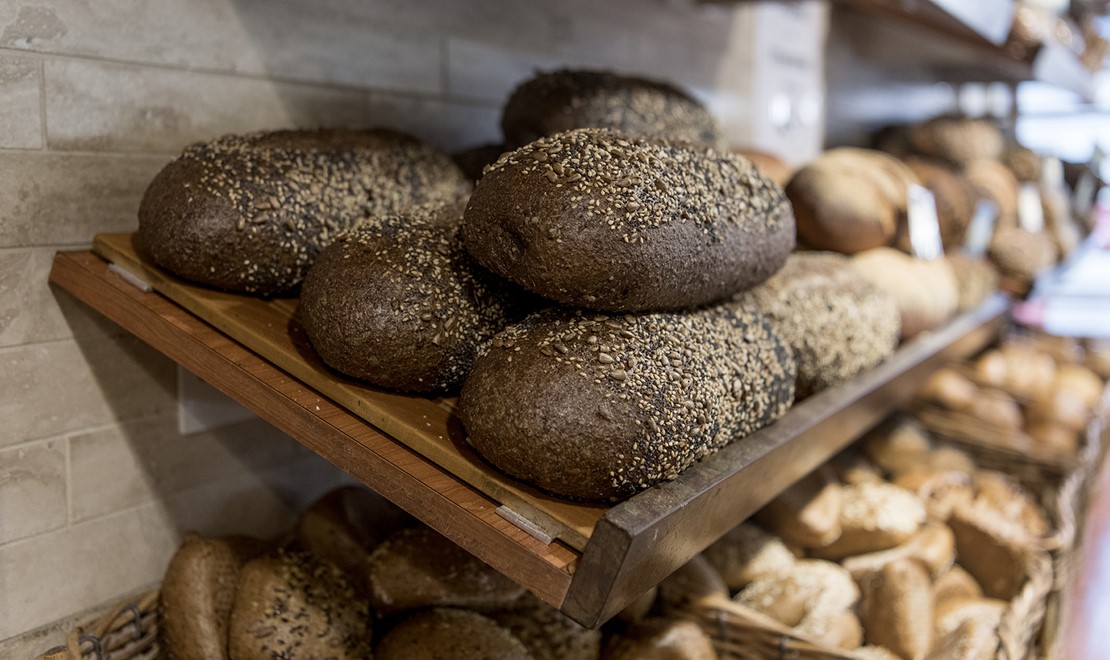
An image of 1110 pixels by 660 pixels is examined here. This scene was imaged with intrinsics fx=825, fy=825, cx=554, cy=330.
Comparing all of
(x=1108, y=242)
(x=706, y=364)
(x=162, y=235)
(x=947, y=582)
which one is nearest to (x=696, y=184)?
(x=706, y=364)

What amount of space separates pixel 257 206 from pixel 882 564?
1514 mm

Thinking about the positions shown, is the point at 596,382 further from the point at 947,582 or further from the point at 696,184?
the point at 947,582

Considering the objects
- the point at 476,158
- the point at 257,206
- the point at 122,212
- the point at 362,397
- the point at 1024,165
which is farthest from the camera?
the point at 1024,165

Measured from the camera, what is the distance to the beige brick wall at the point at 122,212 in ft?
4.47

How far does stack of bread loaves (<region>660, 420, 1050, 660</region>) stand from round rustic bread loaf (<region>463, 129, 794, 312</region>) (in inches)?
27.5

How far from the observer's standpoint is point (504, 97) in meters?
2.18

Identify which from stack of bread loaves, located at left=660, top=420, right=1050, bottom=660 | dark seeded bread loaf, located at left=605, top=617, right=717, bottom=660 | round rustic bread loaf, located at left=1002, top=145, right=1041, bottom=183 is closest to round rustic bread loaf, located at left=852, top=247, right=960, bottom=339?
stack of bread loaves, located at left=660, top=420, right=1050, bottom=660

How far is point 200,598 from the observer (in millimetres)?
1364

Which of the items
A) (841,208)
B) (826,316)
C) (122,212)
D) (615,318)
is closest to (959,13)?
(841,208)

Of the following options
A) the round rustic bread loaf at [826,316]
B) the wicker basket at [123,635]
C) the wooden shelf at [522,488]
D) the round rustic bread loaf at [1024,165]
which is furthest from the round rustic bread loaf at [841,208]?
the round rustic bread loaf at [1024,165]

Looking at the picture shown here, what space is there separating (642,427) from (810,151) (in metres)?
2.83

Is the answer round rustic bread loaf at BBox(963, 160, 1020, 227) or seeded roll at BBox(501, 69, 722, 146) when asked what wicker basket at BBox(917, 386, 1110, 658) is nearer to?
round rustic bread loaf at BBox(963, 160, 1020, 227)

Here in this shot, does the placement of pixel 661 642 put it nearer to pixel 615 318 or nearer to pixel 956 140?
pixel 615 318

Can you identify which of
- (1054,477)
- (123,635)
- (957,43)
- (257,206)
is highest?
(957,43)
